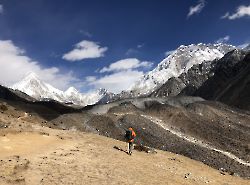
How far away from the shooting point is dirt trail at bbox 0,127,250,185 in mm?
20984

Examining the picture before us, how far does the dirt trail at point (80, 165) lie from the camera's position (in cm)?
2098

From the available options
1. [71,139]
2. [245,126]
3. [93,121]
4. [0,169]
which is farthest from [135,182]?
[245,126]

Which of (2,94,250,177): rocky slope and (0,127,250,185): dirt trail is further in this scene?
(2,94,250,177): rocky slope

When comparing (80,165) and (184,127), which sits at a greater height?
(184,127)

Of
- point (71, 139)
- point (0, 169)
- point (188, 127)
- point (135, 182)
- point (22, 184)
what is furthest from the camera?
point (188, 127)

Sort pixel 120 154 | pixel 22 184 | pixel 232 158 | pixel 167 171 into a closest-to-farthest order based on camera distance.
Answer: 1. pixel 22 184
2. pixel 167 171
3. pixel 120 154
4. pixel 232 158

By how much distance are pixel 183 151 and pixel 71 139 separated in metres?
26.7

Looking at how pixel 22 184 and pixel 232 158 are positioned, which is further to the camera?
pixel 232 158

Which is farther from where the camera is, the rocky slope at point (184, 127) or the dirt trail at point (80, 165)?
the rocky slope at point (184, 127)

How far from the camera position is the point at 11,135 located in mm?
30062

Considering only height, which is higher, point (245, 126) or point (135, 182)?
point (245, 126)

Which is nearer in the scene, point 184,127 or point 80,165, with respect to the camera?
point 80,165

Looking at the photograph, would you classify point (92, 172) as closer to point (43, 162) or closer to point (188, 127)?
point (43, 162)

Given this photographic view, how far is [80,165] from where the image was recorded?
23453 mm
